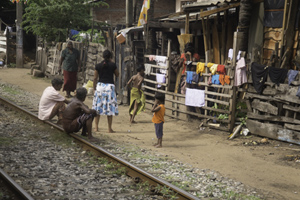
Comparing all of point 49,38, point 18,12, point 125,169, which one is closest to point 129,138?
point 125,169

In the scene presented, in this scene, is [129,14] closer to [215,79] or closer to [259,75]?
[215,79]

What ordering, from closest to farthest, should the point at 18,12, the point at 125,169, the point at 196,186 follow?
the point at 196,186
the point at 125,169
the point at 18,12

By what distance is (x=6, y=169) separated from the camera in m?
6.66

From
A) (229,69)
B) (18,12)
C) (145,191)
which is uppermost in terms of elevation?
(18,12)

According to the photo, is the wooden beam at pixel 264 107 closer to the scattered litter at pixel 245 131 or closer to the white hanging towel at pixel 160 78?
the scattered litter at pixel 245 131

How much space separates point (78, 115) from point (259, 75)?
422cm

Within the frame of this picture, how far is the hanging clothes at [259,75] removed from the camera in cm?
969

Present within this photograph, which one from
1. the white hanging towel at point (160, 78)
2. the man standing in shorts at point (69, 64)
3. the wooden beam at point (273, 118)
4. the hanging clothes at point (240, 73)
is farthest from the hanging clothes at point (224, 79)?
the man standing in shorts at point (69, 64)

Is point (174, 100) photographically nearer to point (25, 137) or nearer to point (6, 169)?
point (25, 137)

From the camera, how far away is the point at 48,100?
10.1 meters

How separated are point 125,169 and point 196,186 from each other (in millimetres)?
1241

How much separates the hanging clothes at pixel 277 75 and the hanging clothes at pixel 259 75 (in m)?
0.12

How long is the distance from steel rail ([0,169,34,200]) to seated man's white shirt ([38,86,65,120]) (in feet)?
12.2

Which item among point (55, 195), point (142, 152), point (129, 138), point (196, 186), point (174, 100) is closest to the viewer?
point (55, 195)
